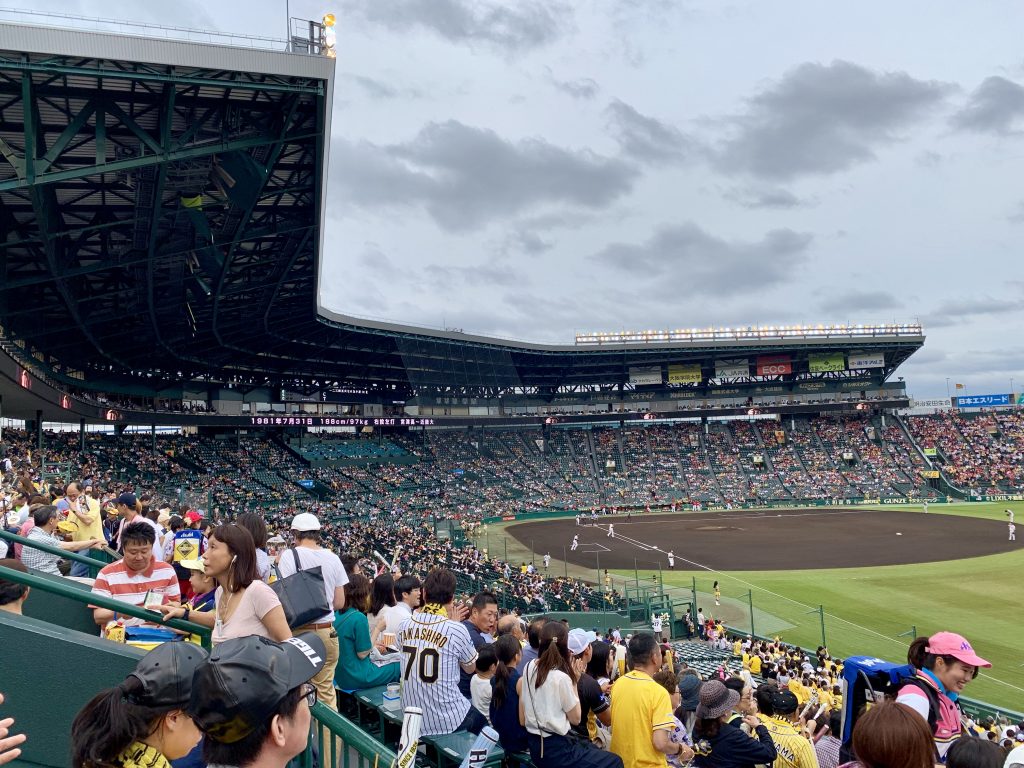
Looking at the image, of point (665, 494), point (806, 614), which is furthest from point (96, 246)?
point (665, 494)

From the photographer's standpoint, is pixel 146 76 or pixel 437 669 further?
pixel 146 76

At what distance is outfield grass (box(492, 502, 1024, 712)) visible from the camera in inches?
829

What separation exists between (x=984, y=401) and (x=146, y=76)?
281ft

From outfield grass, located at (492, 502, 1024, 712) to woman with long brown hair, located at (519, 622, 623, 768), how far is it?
17610mm

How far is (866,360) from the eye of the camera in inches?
2894

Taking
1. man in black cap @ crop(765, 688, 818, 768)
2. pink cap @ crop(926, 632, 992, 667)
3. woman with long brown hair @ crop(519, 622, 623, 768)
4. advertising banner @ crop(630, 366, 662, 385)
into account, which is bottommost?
man in black cap @ crop(765, 688, 818, 768)

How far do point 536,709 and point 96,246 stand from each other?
90.7 feet

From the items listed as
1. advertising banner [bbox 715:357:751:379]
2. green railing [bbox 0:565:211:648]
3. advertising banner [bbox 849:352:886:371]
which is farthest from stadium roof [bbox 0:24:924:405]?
advertising banner [bbox 849:352:886:371]

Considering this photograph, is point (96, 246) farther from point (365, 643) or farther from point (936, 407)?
point (936, 407)

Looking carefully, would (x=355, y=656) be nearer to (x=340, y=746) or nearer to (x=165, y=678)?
(x=340, y=746)

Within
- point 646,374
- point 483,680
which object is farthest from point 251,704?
point 646,374

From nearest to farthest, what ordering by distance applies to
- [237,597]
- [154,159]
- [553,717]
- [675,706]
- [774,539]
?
[237,597]
[553,717]
[675,706]
[154,159]
[774,539]

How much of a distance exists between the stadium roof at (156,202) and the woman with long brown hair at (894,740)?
57.0 feet

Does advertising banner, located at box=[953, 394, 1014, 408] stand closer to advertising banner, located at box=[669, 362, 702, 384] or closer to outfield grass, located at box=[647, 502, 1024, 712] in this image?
advertising banner, located at box=[669, 362, 702, 384]
